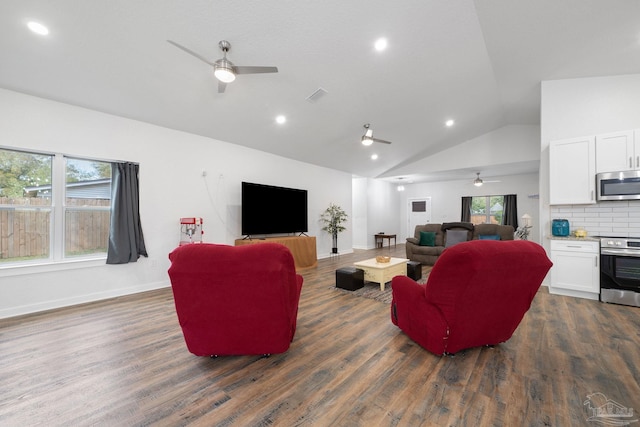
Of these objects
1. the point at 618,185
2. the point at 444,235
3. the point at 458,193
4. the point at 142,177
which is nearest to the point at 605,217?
the point at 618,185

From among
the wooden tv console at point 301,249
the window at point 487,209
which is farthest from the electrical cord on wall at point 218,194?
the window at point 487,209

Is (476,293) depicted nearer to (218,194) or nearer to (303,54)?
(303,54)

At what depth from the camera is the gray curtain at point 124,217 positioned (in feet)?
13.0

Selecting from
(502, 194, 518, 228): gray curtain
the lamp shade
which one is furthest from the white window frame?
(502, 194, 518, 228): gray curtain

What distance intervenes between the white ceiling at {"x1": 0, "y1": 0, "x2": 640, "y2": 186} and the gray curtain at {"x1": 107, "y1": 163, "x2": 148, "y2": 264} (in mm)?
937

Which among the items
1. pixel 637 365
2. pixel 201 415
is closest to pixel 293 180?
pixel 201 415

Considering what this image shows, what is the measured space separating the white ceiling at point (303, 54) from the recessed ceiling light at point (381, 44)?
3.0 inches

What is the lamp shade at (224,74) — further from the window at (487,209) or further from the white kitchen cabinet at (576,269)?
the window at (487,209)

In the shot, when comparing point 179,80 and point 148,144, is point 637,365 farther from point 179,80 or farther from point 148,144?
point 148,144

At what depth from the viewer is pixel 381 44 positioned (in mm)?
3287

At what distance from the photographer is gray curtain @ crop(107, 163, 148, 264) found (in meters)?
3.95

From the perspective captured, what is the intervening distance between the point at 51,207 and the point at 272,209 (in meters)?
3.50

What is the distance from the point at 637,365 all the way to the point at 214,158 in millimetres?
6113

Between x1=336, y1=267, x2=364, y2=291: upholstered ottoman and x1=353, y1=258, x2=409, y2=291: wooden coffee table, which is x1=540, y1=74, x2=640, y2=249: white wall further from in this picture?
x1=336, y1=267, x2=364, y2=291: upholstered ottoman
